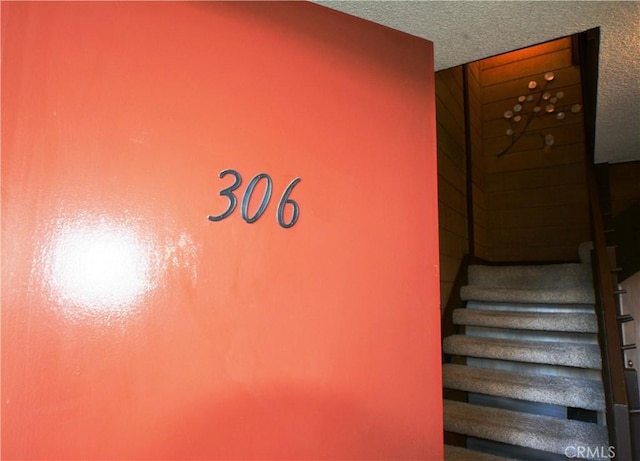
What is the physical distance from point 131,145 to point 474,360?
243cm

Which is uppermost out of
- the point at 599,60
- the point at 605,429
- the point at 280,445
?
the point at 599,60

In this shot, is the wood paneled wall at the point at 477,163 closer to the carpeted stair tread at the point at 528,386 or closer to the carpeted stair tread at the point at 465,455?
the carpeted stair tread at the point at 528,386

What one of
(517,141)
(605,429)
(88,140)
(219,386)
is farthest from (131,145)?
(517,141)

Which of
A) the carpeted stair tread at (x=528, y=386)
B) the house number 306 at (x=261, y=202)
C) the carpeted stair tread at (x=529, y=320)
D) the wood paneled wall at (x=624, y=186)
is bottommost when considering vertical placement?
the carpeted stair tread at (x=528, y=386)

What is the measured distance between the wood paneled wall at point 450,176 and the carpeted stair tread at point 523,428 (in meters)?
0.73

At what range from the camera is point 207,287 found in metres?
0.91

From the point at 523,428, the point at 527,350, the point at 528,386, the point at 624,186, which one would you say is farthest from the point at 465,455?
the point at 624,186

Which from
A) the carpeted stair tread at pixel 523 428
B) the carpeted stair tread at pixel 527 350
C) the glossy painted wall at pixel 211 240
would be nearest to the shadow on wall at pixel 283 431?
the glossy painted wall at pixel 211 240

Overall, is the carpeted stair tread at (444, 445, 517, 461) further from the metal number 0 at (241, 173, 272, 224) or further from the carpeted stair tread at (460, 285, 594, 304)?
the metal number 0 at (241, 173, 272, 224)

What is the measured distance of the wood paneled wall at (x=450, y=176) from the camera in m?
2.75

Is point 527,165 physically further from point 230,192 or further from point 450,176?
point 230,192

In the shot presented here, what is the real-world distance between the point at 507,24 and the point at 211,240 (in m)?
1.09

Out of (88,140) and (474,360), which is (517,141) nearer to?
(474,360)

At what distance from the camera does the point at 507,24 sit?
123 cm
